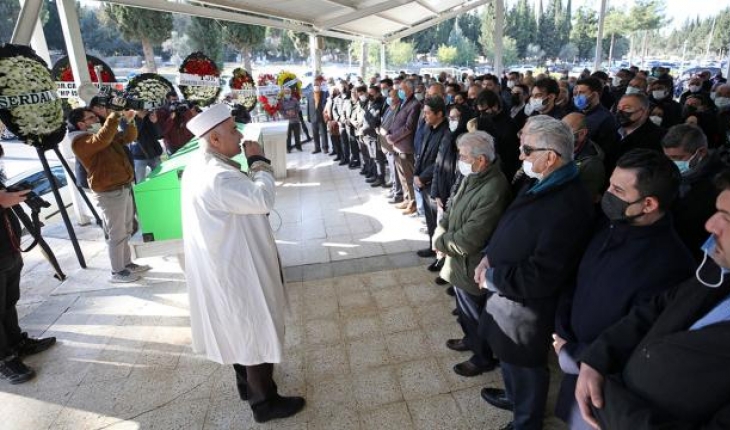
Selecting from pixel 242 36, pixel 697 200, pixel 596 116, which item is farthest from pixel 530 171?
pixel 242 36

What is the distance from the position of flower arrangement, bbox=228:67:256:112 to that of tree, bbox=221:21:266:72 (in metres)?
12.7

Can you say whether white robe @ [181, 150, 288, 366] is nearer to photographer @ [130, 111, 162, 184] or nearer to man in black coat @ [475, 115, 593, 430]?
man in black coat @ [475, 115, 593, 430]

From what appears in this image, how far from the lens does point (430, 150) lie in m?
4.59

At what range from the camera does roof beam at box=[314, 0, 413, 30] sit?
8820 millimetres

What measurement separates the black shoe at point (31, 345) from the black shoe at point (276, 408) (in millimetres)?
2084

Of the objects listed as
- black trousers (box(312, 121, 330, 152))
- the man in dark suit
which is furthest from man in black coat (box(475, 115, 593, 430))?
black trousers (box(312, 121, 330, 152))

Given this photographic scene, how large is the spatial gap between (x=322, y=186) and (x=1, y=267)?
202 inches

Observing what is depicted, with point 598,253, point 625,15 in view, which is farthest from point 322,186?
point 625,15

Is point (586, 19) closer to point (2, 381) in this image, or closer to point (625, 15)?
point (625, 15)

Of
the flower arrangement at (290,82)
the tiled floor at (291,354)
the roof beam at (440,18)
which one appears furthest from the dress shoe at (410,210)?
the roof beam at (440,18)

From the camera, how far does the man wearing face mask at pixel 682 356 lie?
3.67ft

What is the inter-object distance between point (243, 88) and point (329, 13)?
4.85 metres

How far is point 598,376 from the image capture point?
→ 1.51 metres

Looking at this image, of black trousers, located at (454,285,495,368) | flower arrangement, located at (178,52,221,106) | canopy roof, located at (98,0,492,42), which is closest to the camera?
black trousers, located at (454,285,495,368)
